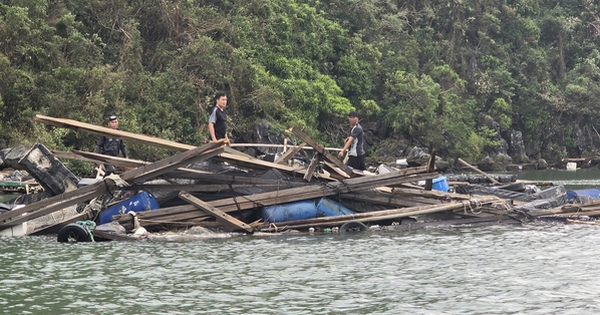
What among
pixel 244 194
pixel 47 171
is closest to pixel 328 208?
pixel 244 194

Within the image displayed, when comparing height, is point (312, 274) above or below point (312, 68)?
below

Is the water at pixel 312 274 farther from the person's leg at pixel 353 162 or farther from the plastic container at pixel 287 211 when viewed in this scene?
the person's leg at pixel 353 162

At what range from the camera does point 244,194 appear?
1577 cm

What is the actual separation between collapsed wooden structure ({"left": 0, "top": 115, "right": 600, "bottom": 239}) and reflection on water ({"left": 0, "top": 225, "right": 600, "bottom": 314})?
2.22ft

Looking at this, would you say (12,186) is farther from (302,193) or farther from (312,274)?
(312,274)

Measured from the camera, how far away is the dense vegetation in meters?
35.1

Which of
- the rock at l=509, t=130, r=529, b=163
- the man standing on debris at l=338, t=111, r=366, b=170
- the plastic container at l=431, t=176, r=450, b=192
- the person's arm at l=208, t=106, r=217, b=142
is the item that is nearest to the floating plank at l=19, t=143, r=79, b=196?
the person's arm at l=208, t=106, r=217, b=142

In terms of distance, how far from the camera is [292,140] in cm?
4100

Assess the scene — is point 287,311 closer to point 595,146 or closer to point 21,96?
point 21,96

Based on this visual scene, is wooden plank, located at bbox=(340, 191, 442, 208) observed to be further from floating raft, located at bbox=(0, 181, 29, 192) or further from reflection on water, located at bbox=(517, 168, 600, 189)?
reflection on water, located at bbox=(517, 168, 600, 189)

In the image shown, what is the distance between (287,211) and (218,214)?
4.41 feet

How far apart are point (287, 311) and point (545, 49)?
189 ft

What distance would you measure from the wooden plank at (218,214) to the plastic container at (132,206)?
67 cm

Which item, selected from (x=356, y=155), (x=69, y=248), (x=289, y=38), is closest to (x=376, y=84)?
(x=289, y=38)
